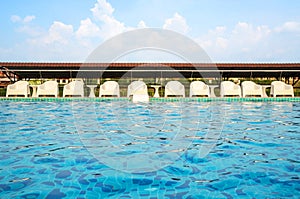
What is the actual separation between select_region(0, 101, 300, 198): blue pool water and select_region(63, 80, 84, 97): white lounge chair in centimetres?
556

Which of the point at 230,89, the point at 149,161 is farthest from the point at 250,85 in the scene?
the point at 149,161

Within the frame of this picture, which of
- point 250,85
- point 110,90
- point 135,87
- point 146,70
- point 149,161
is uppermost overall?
point 146,70

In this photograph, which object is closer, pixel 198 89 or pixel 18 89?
pixel 18 89

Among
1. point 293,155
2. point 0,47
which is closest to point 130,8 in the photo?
point 293,155

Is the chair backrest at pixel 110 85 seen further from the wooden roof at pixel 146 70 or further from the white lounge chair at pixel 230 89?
the white lounge chair at pixel 230 89

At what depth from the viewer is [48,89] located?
10.8 meters

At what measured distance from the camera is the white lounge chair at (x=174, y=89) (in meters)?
10.9

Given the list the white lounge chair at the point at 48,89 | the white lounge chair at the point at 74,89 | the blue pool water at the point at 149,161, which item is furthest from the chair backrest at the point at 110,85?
the blue pool water at the point at 149,161

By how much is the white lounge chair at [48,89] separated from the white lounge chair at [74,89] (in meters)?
0.38

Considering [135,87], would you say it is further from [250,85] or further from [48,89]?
[250,85]

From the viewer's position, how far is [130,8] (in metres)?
11.6

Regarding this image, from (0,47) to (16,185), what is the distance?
21216mm

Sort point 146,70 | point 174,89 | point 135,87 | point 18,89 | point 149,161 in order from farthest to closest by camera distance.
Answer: point 146,70
point 174,89
point 135,87
point 18,89
point 149,161

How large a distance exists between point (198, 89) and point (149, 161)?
8.10 m
